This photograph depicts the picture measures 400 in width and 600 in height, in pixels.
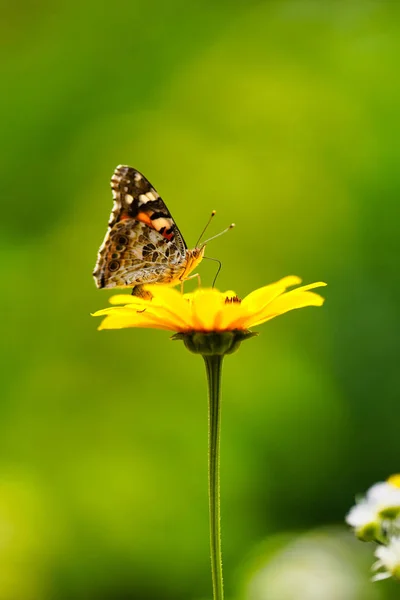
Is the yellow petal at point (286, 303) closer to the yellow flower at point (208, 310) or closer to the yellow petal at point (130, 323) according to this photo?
the yellow flower at point (208, 310)

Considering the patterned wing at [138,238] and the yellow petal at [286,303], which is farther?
the patterned wing at [138,238]

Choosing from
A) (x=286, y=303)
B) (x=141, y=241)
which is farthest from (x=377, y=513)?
(x=141, y=241)

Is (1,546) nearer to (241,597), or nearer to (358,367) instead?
(241,597)

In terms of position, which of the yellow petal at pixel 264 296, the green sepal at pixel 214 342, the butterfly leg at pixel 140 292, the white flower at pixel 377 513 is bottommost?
the white flower at pixel 377 513

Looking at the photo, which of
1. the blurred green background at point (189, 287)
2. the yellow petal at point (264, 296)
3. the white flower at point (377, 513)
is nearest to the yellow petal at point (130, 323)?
the yellow petal at point (264, 296)

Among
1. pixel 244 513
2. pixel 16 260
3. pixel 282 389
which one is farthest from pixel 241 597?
pixel 16 260

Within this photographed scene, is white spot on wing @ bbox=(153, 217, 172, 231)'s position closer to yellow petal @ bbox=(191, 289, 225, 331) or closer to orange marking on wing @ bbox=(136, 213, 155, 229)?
orange marking on wing @ bbox=(136, 213, 155, 229)

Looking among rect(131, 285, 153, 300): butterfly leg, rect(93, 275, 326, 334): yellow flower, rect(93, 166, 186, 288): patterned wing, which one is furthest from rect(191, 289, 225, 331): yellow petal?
rect(93, 166, 186, 288): patterned wing
